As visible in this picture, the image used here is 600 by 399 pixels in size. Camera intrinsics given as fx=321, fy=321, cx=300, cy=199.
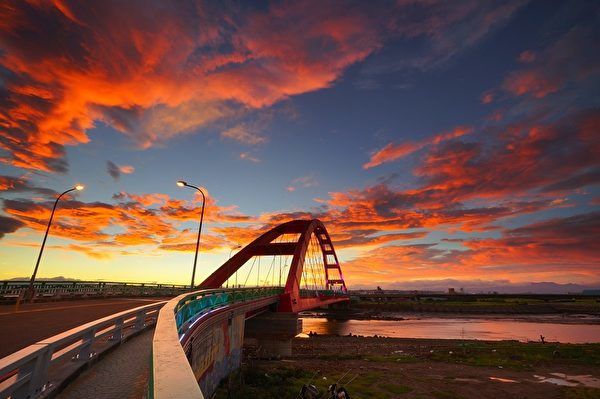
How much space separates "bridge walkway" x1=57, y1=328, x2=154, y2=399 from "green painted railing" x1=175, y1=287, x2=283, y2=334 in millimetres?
1405

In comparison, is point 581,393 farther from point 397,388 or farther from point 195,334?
point 195,334

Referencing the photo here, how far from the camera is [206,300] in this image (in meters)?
15.8

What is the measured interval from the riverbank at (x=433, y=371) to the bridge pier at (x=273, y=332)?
153 cm

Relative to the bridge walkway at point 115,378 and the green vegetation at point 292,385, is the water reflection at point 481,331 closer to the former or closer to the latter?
the green vegetation at point 292,385

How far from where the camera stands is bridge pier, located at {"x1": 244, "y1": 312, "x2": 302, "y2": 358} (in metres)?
29.3

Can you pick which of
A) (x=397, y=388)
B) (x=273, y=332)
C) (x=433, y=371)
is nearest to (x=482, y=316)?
(x=433, y=371)

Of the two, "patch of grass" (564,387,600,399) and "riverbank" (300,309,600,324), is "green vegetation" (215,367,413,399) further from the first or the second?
"riverbank" (300,309,600,324)

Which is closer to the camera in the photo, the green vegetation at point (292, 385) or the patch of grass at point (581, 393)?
the green vegetation at point (292, 385)

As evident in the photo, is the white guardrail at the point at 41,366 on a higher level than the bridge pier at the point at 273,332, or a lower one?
higher

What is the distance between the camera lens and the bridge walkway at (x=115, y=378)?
562 cm

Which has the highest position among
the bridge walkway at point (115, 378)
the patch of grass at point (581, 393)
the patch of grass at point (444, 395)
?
the bridge walkway at point (115, 378)

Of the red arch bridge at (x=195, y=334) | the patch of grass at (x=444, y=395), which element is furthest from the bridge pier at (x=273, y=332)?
the patch of grass at (x=444, y=395)

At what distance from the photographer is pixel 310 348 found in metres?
33.5

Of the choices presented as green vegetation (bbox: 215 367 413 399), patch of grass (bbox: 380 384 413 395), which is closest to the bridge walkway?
green vegetation (bbox: 215 367 413 399)
